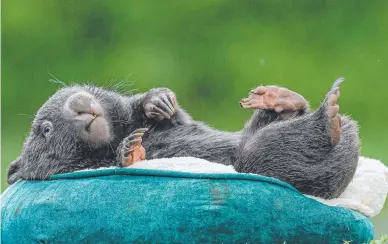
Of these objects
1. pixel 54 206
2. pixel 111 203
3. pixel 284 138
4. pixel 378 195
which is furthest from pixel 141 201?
pixel 378 195

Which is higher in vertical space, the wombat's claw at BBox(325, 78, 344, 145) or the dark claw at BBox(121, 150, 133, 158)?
the wombat's claw at BBox(325, 78, 344, 145)

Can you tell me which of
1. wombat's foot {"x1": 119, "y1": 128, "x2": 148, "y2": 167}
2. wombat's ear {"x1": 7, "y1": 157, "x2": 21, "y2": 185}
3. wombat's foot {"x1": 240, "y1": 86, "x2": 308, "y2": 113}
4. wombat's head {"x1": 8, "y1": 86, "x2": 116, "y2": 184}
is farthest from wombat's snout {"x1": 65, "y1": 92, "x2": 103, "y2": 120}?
wombat's foot {"x1": 240, "y1": 86, "x2": 308, "y2": 113}

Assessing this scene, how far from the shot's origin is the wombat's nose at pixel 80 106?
358 cm

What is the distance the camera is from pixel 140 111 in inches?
154

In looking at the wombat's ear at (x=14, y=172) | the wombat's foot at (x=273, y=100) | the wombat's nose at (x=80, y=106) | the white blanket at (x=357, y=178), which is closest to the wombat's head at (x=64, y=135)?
the wombat's nose at (x=80, y=106)

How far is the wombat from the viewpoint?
11.0 feet

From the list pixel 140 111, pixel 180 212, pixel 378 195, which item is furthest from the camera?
pixel 140 111

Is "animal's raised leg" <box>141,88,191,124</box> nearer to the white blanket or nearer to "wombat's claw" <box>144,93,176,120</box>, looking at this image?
"wombat's claw" <box>144,93,176,120</box>

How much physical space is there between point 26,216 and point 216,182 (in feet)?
2.49

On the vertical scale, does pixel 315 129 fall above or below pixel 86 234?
above

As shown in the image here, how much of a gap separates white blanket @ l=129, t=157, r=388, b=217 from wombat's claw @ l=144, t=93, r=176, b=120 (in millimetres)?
394

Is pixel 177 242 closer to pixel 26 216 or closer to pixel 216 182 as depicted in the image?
pixel 216 182

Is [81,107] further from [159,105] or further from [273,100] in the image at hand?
[273,100]

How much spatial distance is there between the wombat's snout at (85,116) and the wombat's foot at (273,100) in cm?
60
